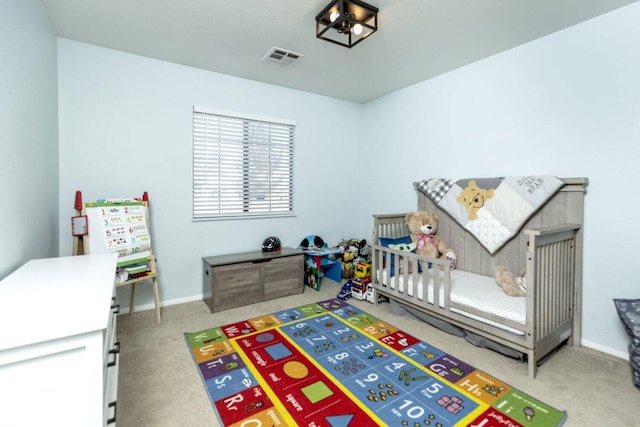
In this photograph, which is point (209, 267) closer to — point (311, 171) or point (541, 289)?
point (311, 171)

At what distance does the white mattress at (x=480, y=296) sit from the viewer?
2.02 metres

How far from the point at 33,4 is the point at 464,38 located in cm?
310

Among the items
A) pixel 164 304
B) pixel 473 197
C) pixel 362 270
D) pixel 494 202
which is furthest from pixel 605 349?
pixel 164 304

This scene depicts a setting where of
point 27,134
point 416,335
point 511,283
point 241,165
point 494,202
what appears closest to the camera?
point 27,134

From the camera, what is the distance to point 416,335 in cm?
246

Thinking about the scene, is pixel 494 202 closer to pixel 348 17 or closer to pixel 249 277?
pixel 348 17

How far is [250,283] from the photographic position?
10.2 feet

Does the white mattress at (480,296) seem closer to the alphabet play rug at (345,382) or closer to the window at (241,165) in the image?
the alphabet play rug at (345,382)

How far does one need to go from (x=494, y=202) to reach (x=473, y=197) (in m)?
0.21

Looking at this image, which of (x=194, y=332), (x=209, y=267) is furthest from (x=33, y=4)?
(x=194, y=332)

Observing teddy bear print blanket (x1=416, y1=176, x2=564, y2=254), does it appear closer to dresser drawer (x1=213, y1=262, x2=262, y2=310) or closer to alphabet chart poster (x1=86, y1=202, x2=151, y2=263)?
dresser drawer (x1=213, y1=262, x2=262, y2=310)

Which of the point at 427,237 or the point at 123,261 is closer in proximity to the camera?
the point at 123,261

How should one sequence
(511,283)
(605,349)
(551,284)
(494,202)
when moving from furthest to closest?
(494,202) < (511,283) < (605,349) < (551,284)

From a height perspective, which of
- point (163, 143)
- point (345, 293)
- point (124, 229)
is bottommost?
point (345, 293)
